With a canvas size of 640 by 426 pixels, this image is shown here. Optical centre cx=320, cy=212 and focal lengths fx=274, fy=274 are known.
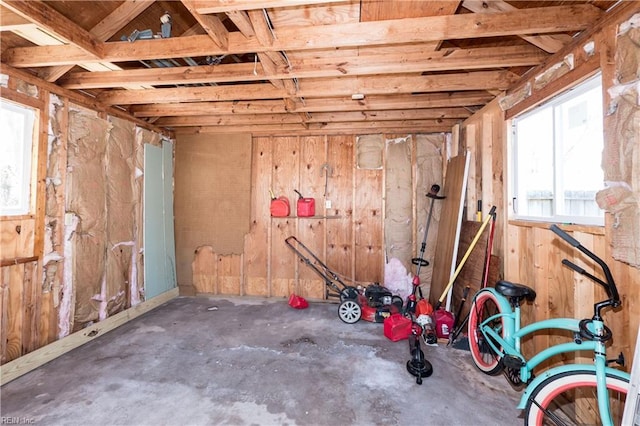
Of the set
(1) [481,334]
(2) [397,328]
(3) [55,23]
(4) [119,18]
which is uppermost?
(4) [119,18]

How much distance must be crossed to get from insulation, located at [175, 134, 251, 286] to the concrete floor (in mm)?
1486

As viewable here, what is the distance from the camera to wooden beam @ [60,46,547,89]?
6.83 ft

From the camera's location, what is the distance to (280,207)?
13.7 ft

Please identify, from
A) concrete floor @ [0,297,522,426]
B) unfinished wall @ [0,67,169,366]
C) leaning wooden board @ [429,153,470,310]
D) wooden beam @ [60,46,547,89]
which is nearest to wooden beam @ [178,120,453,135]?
leaning wooden board @ [429,153,470,310]

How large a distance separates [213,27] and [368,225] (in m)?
3.11

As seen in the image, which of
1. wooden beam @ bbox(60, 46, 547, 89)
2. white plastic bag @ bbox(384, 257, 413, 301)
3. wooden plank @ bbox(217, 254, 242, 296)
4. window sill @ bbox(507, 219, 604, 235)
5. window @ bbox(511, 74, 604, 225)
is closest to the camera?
window sill @ bbox(507, 219, 604, 235)

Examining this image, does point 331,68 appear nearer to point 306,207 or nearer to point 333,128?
point 333,128

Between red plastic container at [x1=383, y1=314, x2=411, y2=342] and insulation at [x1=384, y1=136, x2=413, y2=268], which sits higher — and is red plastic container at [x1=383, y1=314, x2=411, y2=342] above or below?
below

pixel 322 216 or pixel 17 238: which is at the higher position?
pixel 322 216

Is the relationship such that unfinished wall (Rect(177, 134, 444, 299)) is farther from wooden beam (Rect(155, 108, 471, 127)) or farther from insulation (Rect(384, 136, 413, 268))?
wooden beam (Rect(155, 108, 471, 127))

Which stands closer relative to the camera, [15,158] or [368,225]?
[15,158]

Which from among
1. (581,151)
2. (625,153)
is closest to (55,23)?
(625,153)

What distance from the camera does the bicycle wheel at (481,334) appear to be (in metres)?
2.28

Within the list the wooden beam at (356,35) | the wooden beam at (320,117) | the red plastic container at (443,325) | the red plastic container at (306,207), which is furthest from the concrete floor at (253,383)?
the wooden beam at (320,117)
